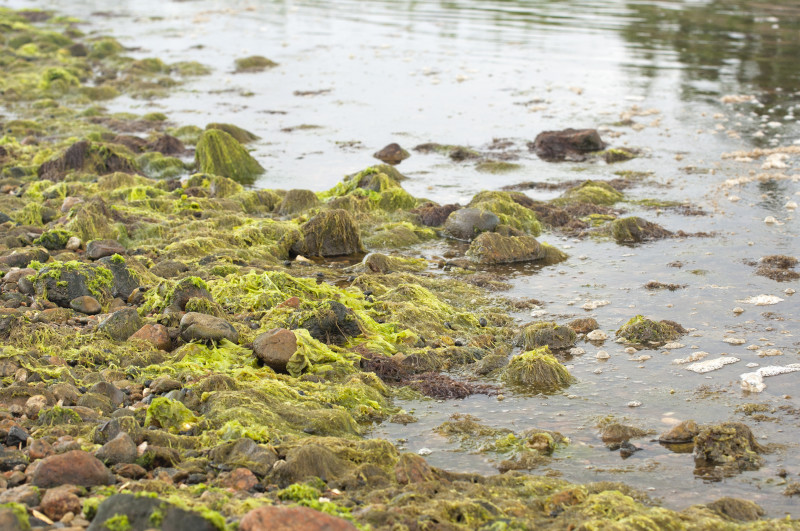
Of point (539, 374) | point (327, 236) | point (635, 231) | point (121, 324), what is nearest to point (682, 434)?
point (539, 374)

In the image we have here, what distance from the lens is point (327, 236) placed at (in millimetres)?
12734

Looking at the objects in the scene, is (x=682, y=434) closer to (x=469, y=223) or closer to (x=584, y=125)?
(x=469, y=223)

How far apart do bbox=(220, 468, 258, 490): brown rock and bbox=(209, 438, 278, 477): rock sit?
11 centimetres

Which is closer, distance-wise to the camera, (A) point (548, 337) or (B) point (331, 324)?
(B) point (331, 324)

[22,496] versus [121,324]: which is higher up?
[22,496]

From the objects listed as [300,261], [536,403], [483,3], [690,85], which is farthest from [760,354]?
[483,3]

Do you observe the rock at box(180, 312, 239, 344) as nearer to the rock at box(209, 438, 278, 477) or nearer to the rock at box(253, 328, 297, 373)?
the rock at box(253, 328, 297, 373)

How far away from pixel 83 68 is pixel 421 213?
18853 mm

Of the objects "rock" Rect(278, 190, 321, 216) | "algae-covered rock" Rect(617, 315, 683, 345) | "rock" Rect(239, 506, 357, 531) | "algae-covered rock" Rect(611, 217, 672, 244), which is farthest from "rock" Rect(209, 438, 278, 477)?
"algae-covered rock" Rect(611, 217, 672, 244)

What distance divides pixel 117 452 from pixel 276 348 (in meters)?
2.61

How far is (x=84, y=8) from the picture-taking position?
1754 inches

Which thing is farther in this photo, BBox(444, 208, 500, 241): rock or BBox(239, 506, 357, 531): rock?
BBox(444, 208, 500, 241): rock

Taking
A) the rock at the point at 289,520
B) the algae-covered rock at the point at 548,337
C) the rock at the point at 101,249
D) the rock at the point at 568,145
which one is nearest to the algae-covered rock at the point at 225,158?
the rock at the point at 101,249

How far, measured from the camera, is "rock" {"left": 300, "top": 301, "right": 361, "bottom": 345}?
9102 millimetres
